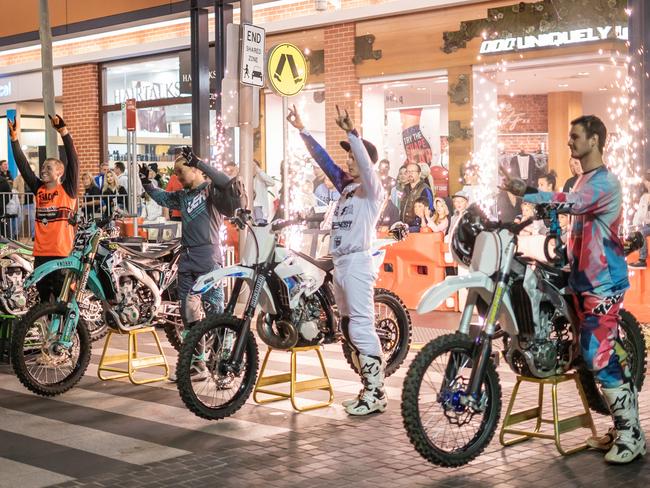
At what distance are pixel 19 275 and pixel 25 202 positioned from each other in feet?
40.8

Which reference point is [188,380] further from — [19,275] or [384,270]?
[384,270]

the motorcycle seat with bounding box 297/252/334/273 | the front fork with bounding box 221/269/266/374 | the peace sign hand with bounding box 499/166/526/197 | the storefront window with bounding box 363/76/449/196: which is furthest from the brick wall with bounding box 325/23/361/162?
the peace sign hand with bounding box 499/166/526/197

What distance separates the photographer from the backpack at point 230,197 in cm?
898

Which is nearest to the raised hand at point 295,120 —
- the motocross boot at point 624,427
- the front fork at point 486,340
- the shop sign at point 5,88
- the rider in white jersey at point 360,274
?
Answer: the rider in white jersey at point 360,274

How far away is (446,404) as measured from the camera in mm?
6199

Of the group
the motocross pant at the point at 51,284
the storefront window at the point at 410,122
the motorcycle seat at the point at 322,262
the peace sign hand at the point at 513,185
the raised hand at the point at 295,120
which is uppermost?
the storefront window at the point at 410,122

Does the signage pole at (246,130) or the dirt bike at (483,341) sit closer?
the dirt bike at (483,341)

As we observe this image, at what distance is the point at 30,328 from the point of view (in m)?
8.91

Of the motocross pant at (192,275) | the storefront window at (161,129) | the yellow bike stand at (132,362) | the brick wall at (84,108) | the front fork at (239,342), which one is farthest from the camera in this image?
the brick wall at (84,108)

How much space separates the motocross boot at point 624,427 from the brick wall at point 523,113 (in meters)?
15.7

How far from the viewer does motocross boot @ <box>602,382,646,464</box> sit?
251 inches

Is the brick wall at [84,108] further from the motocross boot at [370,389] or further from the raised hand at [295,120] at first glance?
the motocross boot at [370,389]

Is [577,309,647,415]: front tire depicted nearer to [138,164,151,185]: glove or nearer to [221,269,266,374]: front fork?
[221,269,266,374]: front fork

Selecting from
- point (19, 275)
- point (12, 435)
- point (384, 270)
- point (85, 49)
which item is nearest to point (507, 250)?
point (12, 435)
